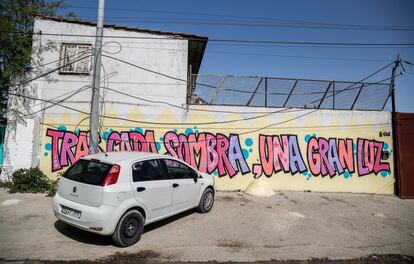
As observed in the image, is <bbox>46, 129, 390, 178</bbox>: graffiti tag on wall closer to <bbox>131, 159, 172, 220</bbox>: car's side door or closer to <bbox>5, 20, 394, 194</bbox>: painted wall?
<bbox>5, 20, 394, 194</bbox>: painted wall

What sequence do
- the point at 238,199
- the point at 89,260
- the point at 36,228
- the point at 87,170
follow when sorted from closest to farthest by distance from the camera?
the point at 89,260 < the point at 87,170 < the point at 36,228 < the point at 238,199

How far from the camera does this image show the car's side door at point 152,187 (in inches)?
194

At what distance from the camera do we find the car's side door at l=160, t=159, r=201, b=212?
5.72 m

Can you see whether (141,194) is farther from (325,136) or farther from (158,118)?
(325,136)

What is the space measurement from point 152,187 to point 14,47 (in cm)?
838

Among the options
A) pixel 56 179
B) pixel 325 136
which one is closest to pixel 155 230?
pixel 56 179

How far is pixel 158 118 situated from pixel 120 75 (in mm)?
2261

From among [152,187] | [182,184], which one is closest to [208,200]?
[182,184]

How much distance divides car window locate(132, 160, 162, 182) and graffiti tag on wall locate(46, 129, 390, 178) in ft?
14.7

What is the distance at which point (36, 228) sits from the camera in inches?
217

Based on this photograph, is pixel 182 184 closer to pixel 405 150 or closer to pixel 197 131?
pixel 197 131

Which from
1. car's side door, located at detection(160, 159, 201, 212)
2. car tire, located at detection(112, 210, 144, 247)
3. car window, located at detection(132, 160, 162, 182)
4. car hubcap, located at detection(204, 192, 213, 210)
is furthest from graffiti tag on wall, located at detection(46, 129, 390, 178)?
car tire, located at detection(112, 210, 144, 247)

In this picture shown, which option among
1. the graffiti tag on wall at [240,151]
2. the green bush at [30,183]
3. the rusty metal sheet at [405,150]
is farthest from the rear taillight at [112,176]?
the rusty metal sheet at [405,150]

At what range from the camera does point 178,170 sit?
239 inches
